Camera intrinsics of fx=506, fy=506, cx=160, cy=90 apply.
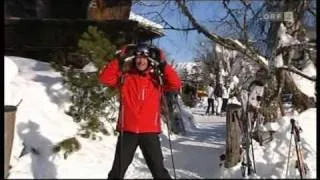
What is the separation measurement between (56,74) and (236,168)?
2.32 m

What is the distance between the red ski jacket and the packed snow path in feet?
2.55

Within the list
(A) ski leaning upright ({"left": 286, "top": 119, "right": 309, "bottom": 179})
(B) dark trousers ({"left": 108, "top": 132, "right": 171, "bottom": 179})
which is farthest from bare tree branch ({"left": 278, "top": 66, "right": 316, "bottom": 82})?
(B) dark trousers ({"left": 108, "top": 132, "right": 171, "bottom": 179})

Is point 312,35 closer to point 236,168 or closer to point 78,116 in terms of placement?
point 236,168

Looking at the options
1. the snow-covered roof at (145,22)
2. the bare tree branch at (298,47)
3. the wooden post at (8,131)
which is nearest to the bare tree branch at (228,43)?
the bare tree branch at (298,47)

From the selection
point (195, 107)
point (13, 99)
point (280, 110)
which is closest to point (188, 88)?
point (195, 107)

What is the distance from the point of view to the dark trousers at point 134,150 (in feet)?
12.1

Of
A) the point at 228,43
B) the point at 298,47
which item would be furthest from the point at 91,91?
the point at 298,47

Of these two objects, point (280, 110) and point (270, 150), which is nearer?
point (270, 150)

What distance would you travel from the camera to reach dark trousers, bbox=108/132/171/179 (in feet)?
12.1

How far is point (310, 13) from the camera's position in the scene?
5.39 metres

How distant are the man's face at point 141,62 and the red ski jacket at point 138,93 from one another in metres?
0.04

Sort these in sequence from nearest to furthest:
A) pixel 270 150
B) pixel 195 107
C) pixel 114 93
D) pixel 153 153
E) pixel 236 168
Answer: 1. pixel 153 153
2. pixel 236 168
3. pixel 270 150
4. pixel 114 93
5. pixel 195 107

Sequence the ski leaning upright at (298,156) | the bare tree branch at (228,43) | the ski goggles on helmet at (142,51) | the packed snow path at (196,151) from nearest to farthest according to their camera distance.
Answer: the ski goggles on helmet at (142,51) → the packed snow path at (196,151) → the ski leaning upright at (298,156) → the bare tree branch at (228,43)

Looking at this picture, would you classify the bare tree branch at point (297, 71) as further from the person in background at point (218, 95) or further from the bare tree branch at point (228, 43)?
the person in background at point (218, 95)
